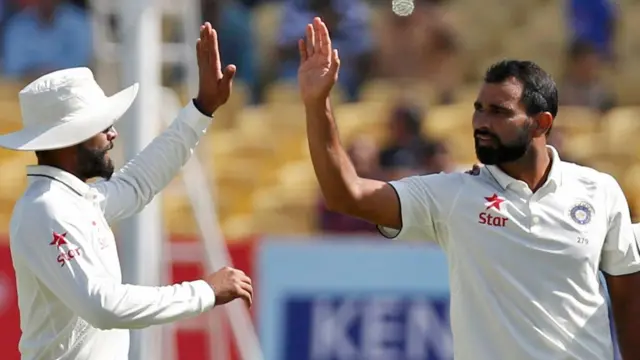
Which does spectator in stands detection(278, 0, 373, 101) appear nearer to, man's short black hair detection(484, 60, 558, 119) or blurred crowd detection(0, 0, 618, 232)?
blurred crowd detection(0, 0, 618, 232)

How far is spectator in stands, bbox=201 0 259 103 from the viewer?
1239cm

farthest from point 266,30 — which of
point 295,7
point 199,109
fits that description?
point 199,109

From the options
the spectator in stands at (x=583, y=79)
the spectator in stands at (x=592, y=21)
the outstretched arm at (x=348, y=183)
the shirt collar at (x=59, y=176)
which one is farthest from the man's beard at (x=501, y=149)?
the spectator in stands at (x=592, y=21)

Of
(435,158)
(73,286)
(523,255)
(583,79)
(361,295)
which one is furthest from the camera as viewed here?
(583,79)

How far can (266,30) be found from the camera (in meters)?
→ 13.4

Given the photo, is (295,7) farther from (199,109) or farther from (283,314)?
(199,109)

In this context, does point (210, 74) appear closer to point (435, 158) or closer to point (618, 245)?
point (618, 245)

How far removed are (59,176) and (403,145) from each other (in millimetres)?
5942

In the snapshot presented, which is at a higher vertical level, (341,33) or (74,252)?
(74,252)

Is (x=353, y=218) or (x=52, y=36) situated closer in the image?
(x=353, y=218)

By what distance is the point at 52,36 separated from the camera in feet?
39.9

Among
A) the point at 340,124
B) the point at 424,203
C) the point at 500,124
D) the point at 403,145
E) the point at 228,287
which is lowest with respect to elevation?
the point at 340,124

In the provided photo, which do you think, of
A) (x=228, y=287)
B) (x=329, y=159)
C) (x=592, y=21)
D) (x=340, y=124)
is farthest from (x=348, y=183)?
(x=592, y=21)

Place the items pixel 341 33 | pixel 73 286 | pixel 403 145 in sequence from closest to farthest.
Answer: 1. pixel 73 286
2. pixel 403 145
3. pixel 341 33
